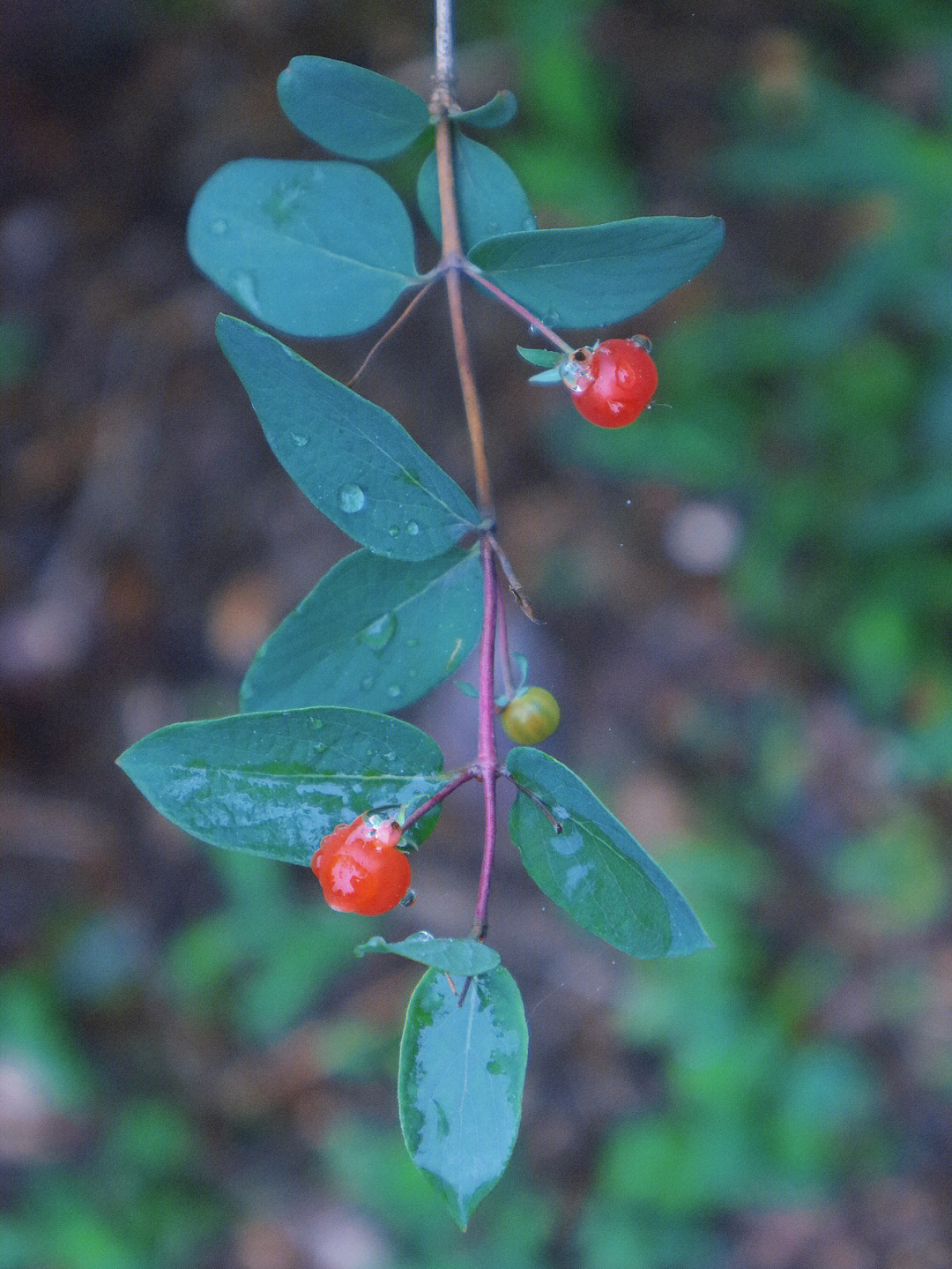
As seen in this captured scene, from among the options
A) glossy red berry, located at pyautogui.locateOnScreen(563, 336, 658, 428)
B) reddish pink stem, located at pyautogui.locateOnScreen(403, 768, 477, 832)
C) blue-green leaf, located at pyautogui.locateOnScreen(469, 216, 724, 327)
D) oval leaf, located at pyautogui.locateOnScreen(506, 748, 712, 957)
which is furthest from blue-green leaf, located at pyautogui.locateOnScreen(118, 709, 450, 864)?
blue-green leaf, located at pyautogui.locateOnScreen(469, 216, 724, 327)

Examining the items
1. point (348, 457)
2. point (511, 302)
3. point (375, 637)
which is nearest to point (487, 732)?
point (375, 637)

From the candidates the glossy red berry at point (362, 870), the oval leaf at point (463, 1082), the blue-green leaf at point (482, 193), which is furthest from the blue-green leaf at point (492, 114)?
the oval leaf at point (463, 1082)

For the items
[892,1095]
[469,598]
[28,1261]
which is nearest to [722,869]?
[892,1095]

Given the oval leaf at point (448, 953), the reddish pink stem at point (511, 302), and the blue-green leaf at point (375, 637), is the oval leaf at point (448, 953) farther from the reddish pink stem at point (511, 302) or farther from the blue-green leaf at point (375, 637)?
the reddish pink stem at point (511, 302)

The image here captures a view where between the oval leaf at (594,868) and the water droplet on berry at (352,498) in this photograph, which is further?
the water droplet on berry at (352,498)

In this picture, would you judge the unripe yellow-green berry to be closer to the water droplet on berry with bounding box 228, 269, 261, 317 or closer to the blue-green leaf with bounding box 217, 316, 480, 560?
the blue-green leaf with bounding box 217, 316, 480, 560

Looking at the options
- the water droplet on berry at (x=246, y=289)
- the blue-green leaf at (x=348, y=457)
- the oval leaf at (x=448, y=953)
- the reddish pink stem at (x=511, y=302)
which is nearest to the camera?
the oval leaf at (x=448, y=953)

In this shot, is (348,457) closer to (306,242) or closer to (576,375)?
(576,375)
